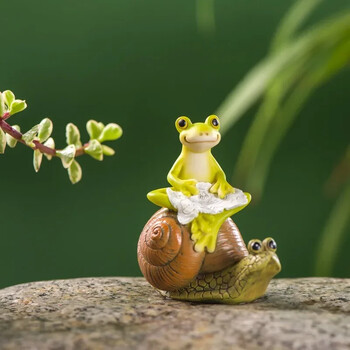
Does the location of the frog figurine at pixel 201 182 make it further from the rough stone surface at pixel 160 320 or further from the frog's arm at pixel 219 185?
the rough stone surface at pixel 160 320

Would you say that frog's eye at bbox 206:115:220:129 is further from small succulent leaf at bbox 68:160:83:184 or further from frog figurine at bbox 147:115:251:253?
small succulent leaf at bbox 68:160:83:184

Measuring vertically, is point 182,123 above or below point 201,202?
above

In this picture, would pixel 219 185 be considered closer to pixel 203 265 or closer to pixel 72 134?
pixel 203 265

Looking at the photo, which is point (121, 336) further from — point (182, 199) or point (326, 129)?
point (326, 129)

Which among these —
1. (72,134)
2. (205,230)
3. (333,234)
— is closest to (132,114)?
(333,234)

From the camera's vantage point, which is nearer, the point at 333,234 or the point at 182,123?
the point at 182,123

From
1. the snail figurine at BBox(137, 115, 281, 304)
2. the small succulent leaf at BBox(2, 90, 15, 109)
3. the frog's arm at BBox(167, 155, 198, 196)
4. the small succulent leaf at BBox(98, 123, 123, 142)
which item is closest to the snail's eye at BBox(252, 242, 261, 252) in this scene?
the snail figurine at BBox(137, 115, 281, 304)

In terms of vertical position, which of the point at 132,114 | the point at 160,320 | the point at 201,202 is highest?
the point at 132,114

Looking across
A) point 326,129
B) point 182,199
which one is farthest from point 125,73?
point 182,199

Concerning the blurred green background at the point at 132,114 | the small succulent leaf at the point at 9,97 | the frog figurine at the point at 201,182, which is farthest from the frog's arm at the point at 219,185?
the blurred green background at the point at 132,114
